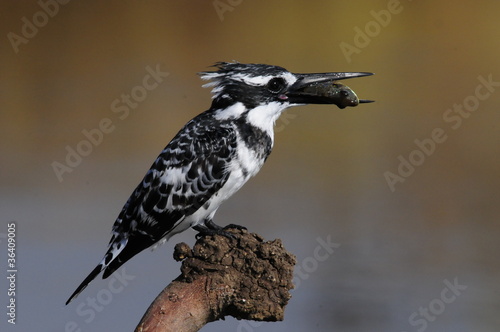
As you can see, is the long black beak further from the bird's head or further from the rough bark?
the rough bark

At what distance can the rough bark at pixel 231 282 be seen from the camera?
3.90 meters

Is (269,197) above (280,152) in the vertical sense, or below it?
below

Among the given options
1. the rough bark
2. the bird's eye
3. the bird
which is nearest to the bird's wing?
the bird

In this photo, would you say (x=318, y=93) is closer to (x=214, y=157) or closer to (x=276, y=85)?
Result: (x=276, y=85)

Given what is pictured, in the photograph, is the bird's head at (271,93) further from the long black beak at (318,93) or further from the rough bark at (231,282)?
the rough bark at (231,282)

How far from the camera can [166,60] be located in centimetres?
955

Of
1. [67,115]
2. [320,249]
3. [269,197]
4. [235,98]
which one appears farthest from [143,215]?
[67,115]

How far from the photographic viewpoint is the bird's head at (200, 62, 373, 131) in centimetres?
475

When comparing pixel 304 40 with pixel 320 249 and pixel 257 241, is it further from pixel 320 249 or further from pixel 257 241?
pixel 257 241

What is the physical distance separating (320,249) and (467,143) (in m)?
2.21

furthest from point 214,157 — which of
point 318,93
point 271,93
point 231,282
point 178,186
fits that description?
point 231,282

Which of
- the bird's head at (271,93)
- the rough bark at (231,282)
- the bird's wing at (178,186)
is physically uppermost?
the bird's head at (271,93)

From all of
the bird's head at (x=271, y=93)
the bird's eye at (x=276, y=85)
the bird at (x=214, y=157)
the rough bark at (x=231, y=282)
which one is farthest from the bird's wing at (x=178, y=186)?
the rough bark at (x=231, y=282)

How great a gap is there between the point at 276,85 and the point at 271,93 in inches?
1.8
